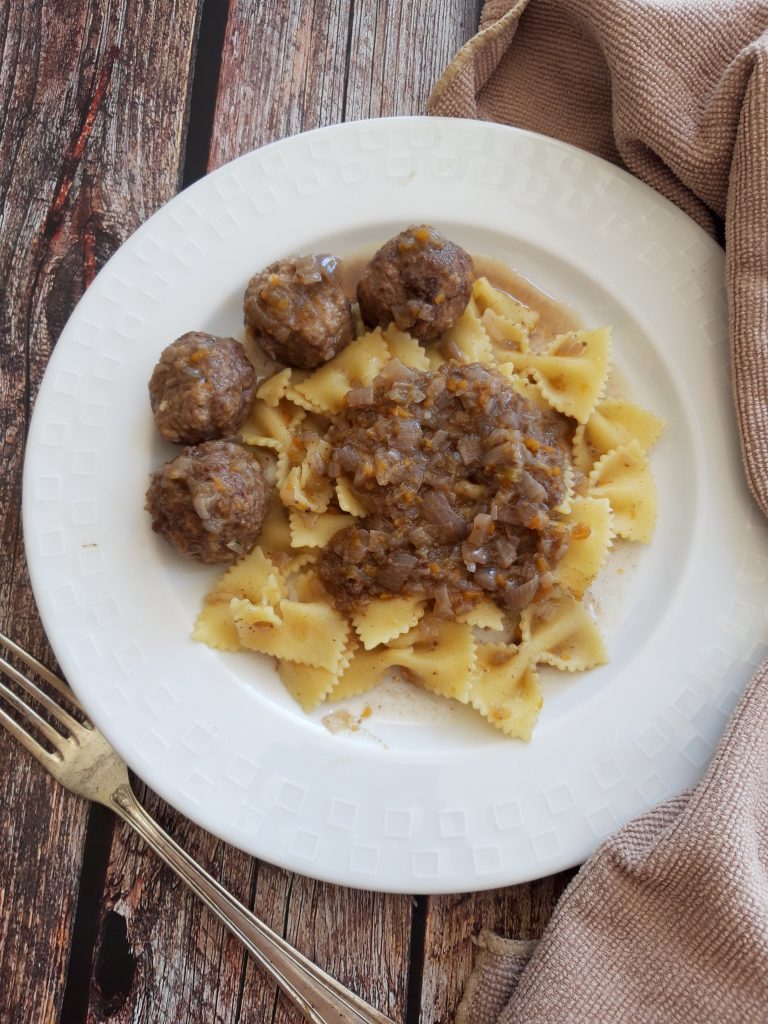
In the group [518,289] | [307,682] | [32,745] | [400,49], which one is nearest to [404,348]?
[518,289]

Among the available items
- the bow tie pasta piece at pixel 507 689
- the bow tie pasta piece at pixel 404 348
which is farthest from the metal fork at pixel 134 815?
the bow tie pasta piece at pixel 404 348

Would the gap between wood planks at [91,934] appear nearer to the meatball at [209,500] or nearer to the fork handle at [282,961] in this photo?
the fork handle at [282,961]

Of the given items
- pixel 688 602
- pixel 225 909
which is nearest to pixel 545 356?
pixel 688 602

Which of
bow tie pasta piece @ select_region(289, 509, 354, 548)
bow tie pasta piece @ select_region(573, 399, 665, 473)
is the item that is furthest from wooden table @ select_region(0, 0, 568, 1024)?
bow tie pasta piece @ select_region(573, 399, 665, 473)

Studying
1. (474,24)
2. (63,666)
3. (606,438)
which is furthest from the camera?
(474,24)

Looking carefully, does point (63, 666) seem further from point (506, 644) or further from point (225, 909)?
point (506, 644)

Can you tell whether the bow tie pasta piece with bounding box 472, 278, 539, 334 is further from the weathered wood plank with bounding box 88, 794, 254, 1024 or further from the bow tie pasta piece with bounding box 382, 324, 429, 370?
the weathered wood plank with bounding box 88, 794, 254, 1024

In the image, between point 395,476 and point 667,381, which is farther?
point 667,381
